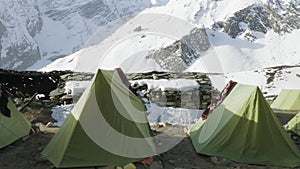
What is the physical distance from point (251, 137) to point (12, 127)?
671cm

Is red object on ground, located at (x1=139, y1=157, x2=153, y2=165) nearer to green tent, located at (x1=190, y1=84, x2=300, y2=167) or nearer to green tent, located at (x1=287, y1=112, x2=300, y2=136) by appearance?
green tent, located at (x1=190, y1=84, x2=300, y2=167)

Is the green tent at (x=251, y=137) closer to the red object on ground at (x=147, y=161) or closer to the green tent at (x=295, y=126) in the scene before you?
the red object on ground at (x=147, y=161)

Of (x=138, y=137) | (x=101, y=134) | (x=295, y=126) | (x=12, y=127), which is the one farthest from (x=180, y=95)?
(x=101, y=134)

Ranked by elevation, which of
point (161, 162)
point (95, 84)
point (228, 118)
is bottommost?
point (161, 162)

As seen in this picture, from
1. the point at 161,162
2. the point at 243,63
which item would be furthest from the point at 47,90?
the point at 243,63

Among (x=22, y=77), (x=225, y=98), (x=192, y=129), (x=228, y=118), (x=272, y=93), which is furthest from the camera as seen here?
(x=272, y=93)

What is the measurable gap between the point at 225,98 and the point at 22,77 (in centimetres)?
1135

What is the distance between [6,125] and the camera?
11914mm

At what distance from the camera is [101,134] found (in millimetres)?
10203

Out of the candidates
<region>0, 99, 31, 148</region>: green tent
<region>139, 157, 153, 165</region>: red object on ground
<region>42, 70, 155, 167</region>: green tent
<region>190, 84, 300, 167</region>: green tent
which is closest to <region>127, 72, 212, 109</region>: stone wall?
<region>190, 84, 300, 167</region>: green tent

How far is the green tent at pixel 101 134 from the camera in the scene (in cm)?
1000

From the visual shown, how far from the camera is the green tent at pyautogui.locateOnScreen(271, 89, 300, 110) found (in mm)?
17719

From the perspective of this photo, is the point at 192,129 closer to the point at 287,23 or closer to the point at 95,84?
the point at 95,84

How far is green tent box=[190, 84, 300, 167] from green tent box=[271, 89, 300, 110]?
273 inches
